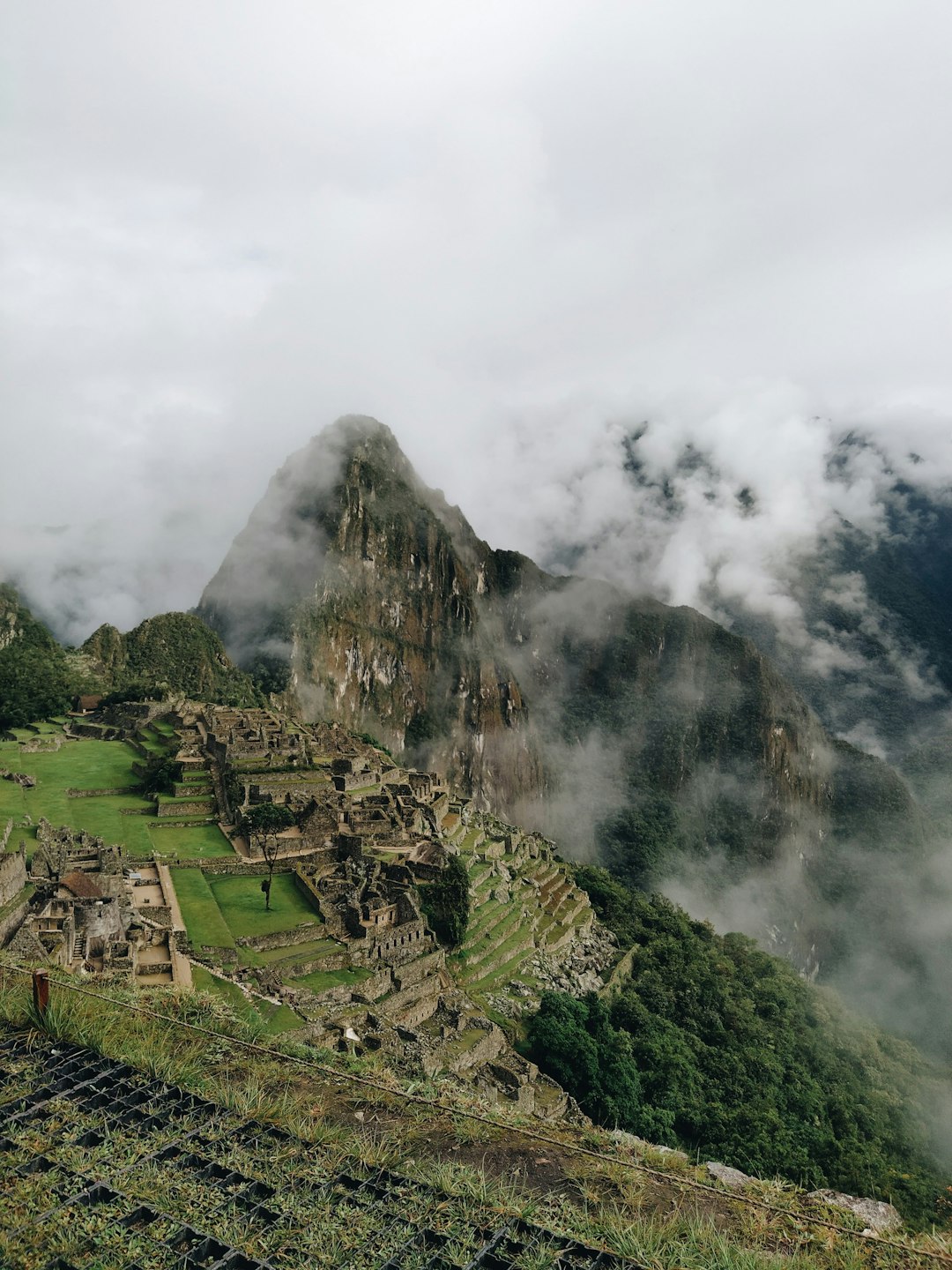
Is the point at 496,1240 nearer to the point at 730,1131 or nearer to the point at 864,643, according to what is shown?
the point at 730,1131

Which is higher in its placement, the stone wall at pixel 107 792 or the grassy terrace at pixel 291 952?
the stone wall at pixel 107 792

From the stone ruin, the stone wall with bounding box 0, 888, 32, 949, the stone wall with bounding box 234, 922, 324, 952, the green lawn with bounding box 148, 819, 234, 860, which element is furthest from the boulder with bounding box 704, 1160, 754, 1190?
the green lawn with bounding box 148, 819, 234, 860

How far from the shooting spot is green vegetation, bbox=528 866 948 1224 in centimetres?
2347

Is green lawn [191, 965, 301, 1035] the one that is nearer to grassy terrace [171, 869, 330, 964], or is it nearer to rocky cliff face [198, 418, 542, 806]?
grassy terrace [171, 869, 330, 964]

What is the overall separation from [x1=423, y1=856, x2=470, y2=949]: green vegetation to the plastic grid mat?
2073cm

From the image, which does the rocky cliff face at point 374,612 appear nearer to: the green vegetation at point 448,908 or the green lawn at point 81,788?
the green lawn at point 81,788

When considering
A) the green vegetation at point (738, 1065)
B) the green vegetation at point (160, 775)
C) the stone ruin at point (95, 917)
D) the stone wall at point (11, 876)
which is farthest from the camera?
the green vegetation at point (160, 775)

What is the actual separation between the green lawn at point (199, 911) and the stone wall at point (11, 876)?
13.7ft

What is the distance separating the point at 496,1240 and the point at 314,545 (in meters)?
107

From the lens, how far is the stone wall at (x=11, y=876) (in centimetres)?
1858

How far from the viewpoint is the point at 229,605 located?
107 meters

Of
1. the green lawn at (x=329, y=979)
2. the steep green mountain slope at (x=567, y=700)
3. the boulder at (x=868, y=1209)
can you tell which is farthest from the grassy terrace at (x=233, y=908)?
the steep green mountain slope at (x=567, y=700)

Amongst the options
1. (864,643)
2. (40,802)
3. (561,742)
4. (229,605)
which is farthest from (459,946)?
(864,643)

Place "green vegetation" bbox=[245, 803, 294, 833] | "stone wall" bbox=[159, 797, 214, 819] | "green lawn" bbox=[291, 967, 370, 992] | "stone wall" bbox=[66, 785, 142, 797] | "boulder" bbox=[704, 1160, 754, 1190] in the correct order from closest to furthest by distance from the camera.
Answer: "boulder" bbox=[704, 1160, 754, 1190]
"green lawn" bbox=[291, 967, 370, 992]
"green vegetation" bbox=[245, 803, 294, 833]
"stone wall" bbox=[159, 797, 214, 819]
"stone wall" bbox=[66, 785, 142, 797]
